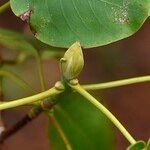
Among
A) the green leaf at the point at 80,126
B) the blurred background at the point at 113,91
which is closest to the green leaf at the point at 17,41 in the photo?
the green leaf at the point at 80,126

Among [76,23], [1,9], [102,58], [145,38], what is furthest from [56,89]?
[145,38]

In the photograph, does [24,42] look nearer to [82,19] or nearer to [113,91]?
[82,19]

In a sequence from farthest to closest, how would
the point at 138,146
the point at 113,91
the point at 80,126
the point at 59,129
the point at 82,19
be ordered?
the point at 113,91, the point at 80,126, the point at 59,129, the point at 82,19, the point at 138,146

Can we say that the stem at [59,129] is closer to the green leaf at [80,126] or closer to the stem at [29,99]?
the green leaf at [80,126]

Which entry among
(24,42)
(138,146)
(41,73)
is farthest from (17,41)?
(138,146)

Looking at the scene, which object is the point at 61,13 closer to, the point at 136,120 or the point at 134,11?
the point at 134,11

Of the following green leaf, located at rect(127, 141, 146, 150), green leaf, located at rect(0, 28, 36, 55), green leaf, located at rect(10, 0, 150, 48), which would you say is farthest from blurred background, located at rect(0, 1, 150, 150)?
green leaf, located at rect(127, 141, 146, 150)
